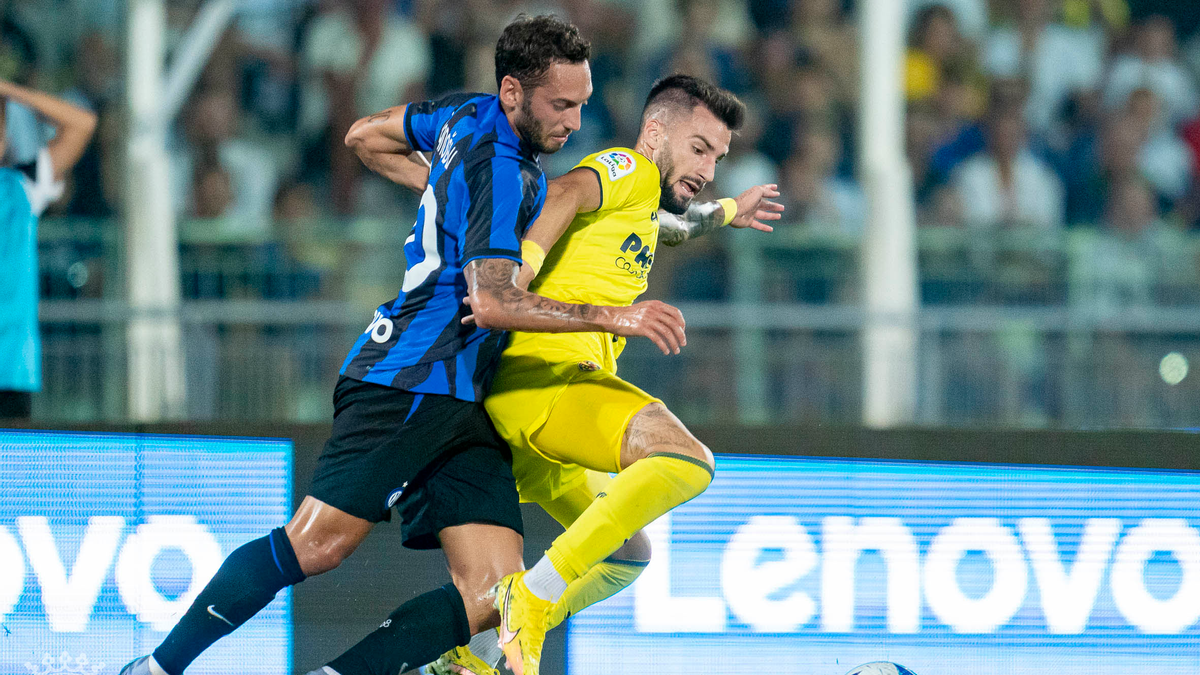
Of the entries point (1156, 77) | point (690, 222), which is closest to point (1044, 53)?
point (1156, 77)

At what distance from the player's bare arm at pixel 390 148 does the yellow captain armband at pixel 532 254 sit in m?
0.76

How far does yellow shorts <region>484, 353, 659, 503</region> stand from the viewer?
11.8ft

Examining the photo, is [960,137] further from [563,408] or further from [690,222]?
[563,408]

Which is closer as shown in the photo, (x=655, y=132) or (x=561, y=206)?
(x=561, y=206)

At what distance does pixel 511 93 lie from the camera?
3600 mm

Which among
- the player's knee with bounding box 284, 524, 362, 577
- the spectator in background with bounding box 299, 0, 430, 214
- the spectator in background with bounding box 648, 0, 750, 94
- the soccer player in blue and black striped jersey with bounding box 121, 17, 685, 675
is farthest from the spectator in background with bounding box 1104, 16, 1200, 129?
the player's knee with bounding box 284, 524, 362, 577

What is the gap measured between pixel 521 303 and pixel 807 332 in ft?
14.9

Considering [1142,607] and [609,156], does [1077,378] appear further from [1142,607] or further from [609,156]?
[609,156]

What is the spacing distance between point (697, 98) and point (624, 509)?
1.26m

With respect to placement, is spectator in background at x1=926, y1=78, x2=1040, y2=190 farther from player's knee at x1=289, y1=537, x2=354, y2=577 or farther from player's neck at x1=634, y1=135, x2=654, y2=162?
player's knee at x1=289, y1=537, x2=354, y2=577

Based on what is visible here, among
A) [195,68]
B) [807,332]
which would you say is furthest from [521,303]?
[195,68]

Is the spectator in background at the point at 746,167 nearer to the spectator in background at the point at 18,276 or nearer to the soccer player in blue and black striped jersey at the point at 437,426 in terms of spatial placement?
the spectator in background at the point at 18,276

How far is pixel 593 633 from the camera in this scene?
4469mm

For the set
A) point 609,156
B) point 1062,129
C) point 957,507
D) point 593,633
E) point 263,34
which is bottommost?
point 593,633
